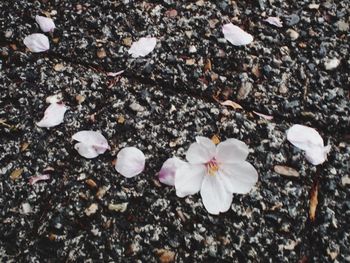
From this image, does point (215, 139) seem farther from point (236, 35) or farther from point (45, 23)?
point (45, 23)

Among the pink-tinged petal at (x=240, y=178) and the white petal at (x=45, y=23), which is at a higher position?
the white petal at (x=45, y=23)

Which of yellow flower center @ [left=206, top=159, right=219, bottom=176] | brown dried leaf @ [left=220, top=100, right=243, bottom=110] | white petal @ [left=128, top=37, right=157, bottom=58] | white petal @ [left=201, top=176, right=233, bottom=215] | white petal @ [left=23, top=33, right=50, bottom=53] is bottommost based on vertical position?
white petal @ [left=201, top=176, right=233, bottom=215]

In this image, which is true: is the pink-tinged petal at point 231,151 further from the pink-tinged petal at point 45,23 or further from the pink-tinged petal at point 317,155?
the pink-tinged petal at point 45,23

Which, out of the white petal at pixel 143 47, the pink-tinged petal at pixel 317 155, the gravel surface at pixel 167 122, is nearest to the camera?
the gravel surface at pixel 167 122

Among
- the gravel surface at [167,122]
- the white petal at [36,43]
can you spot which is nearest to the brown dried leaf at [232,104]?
the gravel surface at [167,122]

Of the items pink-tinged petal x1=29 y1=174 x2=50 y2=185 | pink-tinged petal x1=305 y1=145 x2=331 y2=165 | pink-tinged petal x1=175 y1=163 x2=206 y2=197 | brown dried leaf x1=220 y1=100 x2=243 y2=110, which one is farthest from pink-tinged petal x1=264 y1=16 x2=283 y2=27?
pink-tinged petal x1=29 y1=174 x2=50 y2=185

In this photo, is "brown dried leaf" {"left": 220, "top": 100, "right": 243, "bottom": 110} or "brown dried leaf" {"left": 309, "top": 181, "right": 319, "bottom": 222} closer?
"brown dried leaf" {"left": 309, "top": 181, "right": 319, "bottom": 222}

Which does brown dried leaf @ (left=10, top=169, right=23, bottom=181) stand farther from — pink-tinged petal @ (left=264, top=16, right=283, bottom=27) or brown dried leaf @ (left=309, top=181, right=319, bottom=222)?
pink-tinged petal @ (left=264, top=16, right=283, bottom=27)
